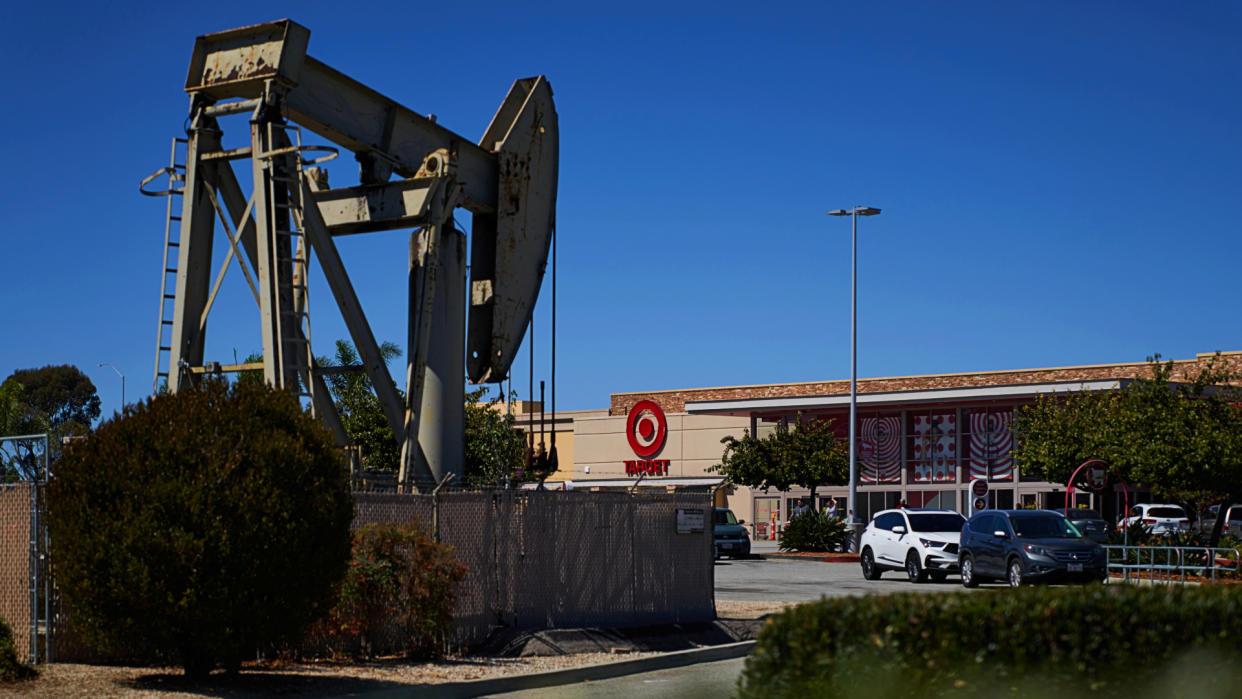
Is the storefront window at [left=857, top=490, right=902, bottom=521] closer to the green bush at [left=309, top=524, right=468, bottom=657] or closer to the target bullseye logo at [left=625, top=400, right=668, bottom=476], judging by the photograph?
the target bullseye logo at [left=625, top=400, right=668, bottom=476]

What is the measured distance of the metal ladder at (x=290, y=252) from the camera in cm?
1562

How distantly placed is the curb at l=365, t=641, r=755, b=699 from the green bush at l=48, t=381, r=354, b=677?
123 cm

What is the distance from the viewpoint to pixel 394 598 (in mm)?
14461

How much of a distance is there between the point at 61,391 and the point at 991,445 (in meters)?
93.7

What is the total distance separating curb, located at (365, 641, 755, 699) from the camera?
1244cm

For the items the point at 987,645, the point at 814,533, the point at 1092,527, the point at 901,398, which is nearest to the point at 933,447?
the point at 901,398

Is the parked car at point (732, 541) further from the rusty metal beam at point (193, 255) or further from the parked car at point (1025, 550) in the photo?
the rusty metal beam at point (193, 255)

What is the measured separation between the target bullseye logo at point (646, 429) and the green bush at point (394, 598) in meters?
54.7

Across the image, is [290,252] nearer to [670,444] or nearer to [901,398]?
[901,398]

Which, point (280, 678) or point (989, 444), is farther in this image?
point (989, 444)

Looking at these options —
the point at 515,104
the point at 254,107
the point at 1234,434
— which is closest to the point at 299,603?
the point at 254,107

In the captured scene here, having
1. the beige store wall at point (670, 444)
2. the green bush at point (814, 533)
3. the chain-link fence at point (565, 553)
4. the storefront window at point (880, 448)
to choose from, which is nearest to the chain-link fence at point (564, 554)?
the chain-link fence at point (565, 553)

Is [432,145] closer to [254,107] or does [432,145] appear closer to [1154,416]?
[254,107]

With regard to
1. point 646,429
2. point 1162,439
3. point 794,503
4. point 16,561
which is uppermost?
point 646,429
